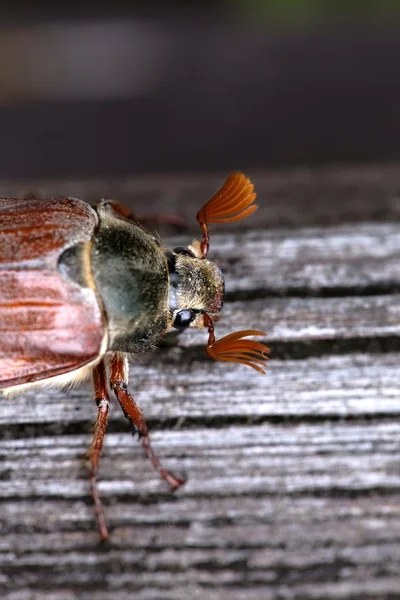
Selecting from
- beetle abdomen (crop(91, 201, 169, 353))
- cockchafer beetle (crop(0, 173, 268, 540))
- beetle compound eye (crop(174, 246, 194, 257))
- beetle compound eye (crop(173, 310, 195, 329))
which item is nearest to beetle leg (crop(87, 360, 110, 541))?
cockchafer beetle (crop(0, 173, 268, 540))

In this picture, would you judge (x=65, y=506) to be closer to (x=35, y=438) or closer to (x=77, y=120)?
(x=35, y=438)

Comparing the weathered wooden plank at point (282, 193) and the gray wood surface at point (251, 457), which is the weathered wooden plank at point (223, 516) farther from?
the weathered wooden plank at point (282, 193)

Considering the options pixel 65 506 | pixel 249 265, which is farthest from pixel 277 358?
pixel 65 506

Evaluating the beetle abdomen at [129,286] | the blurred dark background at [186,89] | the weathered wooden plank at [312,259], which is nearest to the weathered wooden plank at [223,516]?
the beetle abdomen at [129,286]

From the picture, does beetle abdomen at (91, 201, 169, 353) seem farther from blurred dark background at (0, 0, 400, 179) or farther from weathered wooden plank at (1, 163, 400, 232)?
blurred dark background at (0, 0, 400, 179)

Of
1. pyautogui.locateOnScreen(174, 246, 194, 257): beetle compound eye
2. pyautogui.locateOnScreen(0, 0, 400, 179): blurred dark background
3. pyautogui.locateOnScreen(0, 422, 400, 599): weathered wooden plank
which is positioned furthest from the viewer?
pyautogui.locateOnScreen(0, 0, 400, 179): blurred dark background

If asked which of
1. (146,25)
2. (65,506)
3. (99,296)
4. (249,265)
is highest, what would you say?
(146,25)
